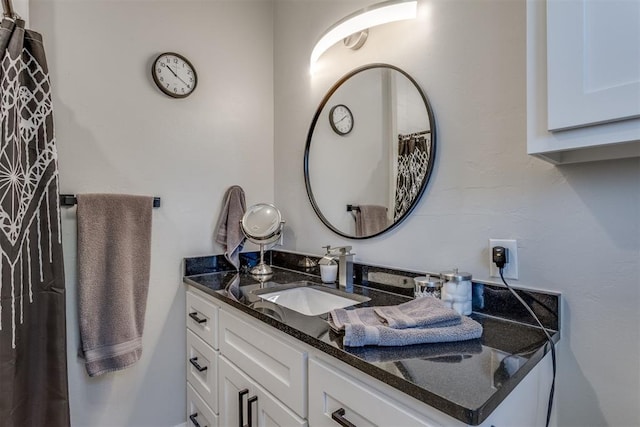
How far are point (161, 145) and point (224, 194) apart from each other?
386 mm

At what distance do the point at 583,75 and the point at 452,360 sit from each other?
0.66m

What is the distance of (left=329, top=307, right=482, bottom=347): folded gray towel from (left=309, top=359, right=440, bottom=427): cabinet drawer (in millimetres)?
95

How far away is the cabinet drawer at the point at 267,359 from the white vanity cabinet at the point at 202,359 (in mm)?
105

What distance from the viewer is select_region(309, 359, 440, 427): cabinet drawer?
0.70 metres

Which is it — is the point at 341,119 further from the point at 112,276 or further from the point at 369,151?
the point at 112,276

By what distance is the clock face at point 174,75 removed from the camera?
1622mm

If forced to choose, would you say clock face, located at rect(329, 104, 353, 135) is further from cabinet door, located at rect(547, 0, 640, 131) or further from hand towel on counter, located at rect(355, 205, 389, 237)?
cabinet door, located at rect(547, 0, 640, 131)

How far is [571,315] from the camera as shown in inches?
36.4

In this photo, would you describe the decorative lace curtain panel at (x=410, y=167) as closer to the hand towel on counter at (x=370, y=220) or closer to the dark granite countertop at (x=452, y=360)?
the hand towel on counter at (x=370, y=220)

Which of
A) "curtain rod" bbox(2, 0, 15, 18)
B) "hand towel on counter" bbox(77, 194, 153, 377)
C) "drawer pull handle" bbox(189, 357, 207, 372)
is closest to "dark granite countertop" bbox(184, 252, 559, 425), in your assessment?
"drawer pull handle" bbox(189, 357, 207, 372)

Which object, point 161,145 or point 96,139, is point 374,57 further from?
point 96,139

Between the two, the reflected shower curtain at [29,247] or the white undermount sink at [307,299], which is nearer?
the reflected shower curtain at [29,247]

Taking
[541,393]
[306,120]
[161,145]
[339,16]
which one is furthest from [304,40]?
[541,393]

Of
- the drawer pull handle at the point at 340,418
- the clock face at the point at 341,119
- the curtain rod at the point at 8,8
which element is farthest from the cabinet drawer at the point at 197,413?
the curtain rod at the point at 8,8
